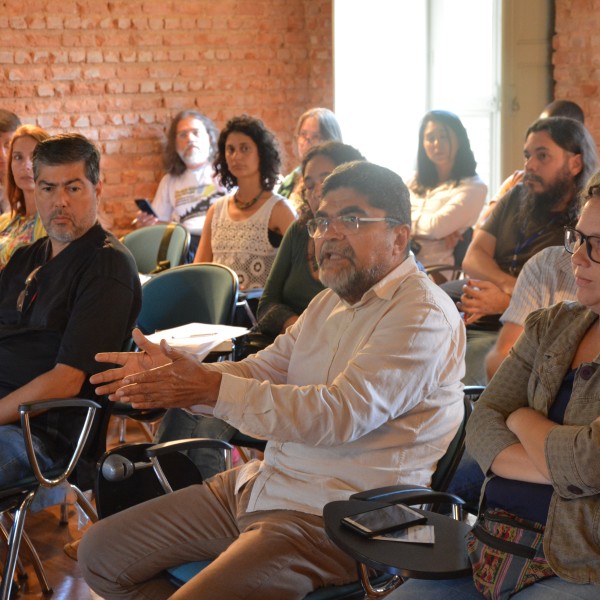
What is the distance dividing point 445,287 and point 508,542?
240 cm

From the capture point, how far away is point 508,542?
1.73 m

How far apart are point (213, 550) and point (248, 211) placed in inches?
112

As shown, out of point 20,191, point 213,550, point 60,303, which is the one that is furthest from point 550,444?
point 20,191

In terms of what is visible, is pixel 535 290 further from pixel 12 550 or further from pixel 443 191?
pixel 443 191

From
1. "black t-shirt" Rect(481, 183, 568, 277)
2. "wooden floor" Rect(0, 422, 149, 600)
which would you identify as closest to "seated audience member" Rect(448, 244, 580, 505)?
"black t-shirt" Rect(481, 183, 568, 277)

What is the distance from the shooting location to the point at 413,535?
5.98ft

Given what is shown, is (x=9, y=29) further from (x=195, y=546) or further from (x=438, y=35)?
(x=195, y=546)

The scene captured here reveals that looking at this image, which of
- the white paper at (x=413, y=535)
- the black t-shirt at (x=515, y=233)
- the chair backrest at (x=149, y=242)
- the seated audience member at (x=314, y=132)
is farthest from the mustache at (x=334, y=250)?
the seated audience member at (x=314, y=132)

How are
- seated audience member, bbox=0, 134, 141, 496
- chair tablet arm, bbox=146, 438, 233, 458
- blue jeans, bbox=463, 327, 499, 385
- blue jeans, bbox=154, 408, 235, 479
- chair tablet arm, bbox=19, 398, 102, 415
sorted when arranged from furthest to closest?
blue jeans, bbox=463, 327, 499, 385
blue jeans, bbox=154, 408, 235, 479
seated audience member, bbox=0, 134, 141, 496
chair tablet arm, bbox=19, 398, 102, 415
chair tablet arm, bbox=146, 438, 233, 458

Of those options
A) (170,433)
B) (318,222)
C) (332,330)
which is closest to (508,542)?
(332,330)

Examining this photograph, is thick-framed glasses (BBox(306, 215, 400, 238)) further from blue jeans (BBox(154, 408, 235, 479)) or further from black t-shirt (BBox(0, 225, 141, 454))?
blue jeans (BBox(154, 408, 235, 479))

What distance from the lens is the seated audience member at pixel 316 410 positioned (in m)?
1.99

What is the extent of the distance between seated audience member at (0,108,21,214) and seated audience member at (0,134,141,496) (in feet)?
8.31

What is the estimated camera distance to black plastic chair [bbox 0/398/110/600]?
8.73ft
